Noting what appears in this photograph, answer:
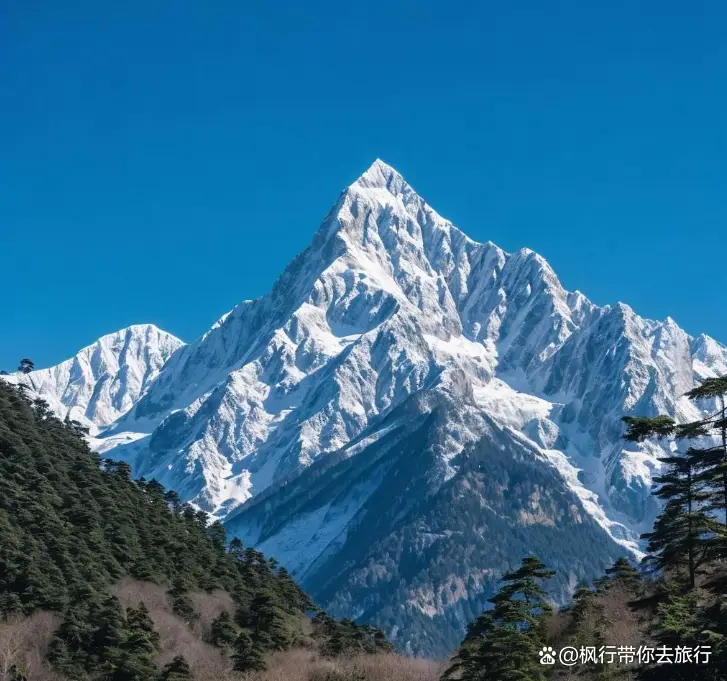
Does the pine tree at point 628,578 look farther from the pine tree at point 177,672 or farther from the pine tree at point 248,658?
the pine tree at point 177,672

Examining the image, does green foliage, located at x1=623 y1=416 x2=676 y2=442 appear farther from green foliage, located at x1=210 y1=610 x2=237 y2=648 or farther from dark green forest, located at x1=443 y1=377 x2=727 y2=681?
green foliage, located at x1=210 y1=610 x2=237 y2=648

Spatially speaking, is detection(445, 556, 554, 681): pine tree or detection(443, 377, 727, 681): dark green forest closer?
detection(443, 377, 727, 681): dark green forest

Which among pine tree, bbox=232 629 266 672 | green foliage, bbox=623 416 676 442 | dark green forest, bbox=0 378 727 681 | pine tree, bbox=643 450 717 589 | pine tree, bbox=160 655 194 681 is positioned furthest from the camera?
pine tree, bbox=232 629 266 672

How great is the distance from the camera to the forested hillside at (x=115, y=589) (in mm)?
100750

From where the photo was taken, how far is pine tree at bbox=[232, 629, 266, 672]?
340ft

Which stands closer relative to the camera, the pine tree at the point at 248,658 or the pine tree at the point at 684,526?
the pine tree at the point at 684,526

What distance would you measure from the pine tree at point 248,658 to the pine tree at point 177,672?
22.9 feet

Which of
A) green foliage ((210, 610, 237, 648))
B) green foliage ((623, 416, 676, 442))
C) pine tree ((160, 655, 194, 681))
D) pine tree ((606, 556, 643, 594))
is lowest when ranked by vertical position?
pine tree ((160, 655, 194, 681))

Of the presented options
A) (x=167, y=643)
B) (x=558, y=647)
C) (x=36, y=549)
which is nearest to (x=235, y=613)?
(x=167, y=643)

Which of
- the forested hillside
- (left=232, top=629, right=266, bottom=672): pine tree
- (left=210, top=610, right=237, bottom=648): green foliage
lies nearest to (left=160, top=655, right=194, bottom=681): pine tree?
the forested hillside

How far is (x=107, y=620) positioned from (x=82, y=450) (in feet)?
257

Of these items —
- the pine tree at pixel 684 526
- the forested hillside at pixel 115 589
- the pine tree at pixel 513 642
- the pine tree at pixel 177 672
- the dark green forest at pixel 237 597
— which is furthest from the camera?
the forested hillside at pixel 115 589

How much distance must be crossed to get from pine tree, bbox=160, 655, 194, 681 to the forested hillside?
12 centimetres

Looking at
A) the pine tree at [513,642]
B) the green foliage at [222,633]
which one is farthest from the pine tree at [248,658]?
the pine tree at [513,642]
